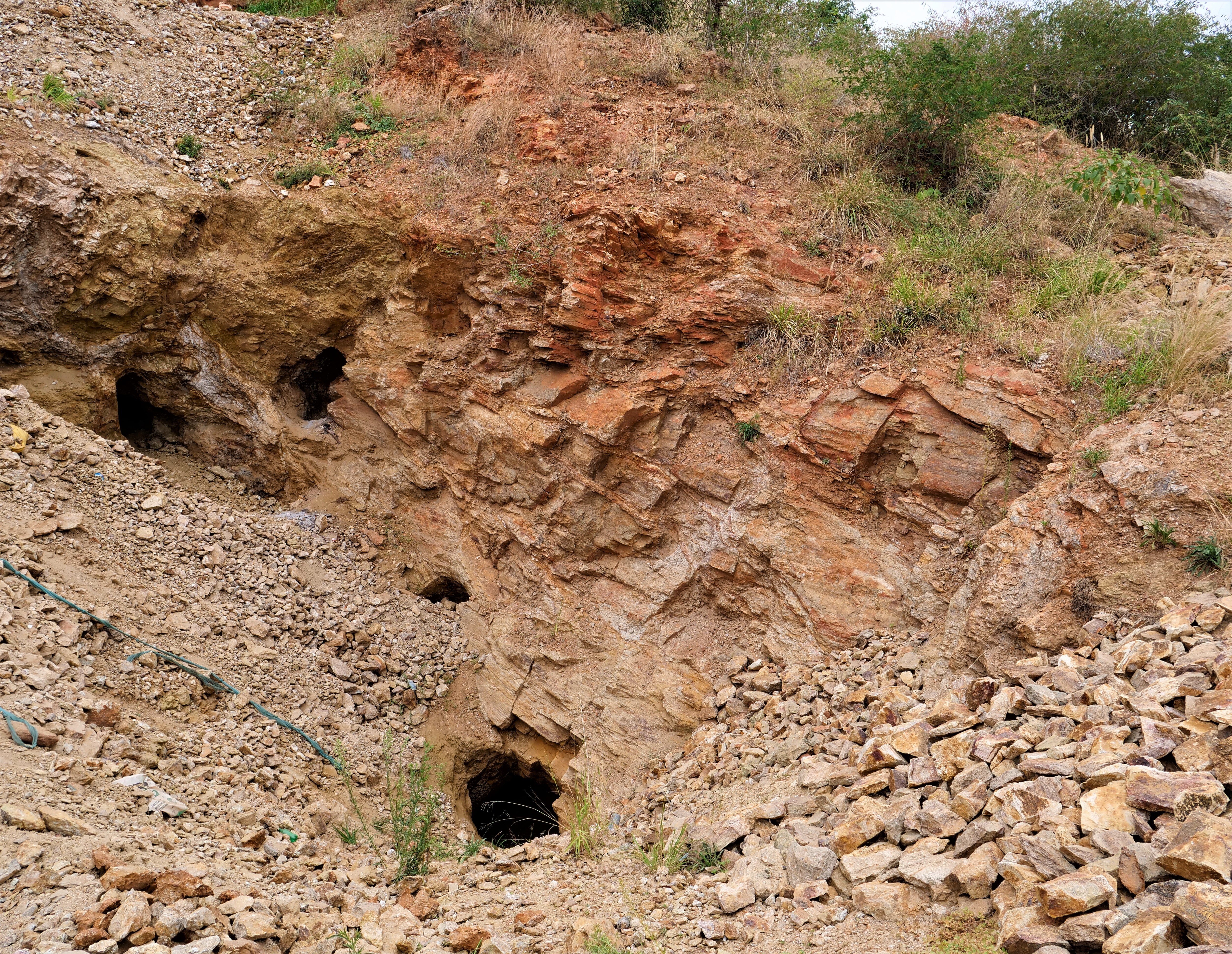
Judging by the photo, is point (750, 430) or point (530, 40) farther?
point (530, 40)

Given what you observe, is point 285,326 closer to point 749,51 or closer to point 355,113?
point 355,113

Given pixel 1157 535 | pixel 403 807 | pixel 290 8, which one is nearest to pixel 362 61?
pixel 290 8

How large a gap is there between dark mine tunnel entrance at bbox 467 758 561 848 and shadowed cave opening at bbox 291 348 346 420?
3344mm

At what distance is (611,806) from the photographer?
4.95 metres

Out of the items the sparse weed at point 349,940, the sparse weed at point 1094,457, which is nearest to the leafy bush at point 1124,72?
the sparse weed at point 1094,457

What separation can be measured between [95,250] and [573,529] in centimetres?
410

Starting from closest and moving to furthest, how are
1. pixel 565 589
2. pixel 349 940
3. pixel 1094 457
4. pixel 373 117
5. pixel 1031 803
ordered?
pixel 1031 803, pixel 349 940, pixel 1094 457, pixel 565 589, pixel 373 117

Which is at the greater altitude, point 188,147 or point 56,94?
point 56,94

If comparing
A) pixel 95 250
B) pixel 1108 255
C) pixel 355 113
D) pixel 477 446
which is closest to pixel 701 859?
pixel 477 446

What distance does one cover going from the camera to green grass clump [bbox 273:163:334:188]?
661 cm

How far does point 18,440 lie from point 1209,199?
8352 millimetres

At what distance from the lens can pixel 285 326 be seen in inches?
263

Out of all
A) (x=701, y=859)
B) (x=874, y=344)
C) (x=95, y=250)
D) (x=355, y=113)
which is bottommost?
(x=701, y=859)

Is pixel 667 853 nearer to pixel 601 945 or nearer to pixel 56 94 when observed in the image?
pixel 601 945
